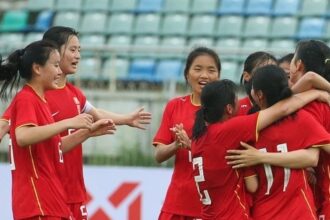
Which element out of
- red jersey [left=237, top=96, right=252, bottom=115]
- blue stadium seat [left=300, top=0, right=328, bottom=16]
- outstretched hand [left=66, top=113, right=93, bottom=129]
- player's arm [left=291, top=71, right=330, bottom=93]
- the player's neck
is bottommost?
outstretched hand [left=66, top=113, right=93, bottom=129]

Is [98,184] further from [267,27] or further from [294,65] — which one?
[267,27]

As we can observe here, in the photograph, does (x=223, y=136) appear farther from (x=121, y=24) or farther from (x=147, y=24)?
(x=121, y=24)

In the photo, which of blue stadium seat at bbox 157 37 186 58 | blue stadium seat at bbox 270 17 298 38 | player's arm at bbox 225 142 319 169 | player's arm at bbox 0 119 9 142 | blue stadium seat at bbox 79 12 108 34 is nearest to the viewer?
player's arm at bbox 225 142 319 169

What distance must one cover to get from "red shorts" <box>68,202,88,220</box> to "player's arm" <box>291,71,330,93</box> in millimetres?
1789

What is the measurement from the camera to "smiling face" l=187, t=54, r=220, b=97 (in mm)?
6848

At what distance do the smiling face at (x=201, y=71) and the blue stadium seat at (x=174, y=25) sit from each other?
8.30 meters

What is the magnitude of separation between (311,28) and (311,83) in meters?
8.91

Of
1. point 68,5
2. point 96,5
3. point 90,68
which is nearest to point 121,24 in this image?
point 96,5

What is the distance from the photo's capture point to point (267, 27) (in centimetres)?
1496

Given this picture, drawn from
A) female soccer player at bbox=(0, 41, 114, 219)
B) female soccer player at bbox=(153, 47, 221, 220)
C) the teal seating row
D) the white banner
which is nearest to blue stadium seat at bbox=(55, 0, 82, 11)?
the teal seating row

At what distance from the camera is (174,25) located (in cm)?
1527

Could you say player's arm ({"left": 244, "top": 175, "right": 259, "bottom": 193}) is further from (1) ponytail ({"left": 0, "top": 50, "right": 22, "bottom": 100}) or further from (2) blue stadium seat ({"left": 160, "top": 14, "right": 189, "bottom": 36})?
(2) blue stadium seat ({"left": 160, "top": 14, "right": 189, "bottom": 36})

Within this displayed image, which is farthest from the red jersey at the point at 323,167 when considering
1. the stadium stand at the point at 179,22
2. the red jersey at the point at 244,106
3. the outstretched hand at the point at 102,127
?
the stadium stand at the point at 179,22

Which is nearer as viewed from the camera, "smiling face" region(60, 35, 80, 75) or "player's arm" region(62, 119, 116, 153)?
"player's arm" region(62, 119, 116, 153)
